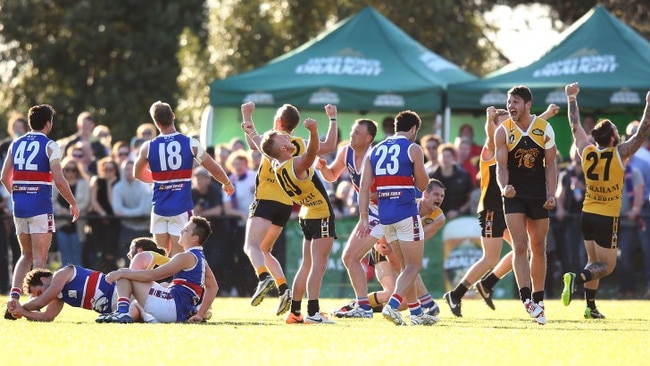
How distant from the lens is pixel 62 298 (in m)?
13.3

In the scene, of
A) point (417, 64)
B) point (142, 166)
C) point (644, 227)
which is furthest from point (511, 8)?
point (142, 166)

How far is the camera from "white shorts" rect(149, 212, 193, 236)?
15.1 metres

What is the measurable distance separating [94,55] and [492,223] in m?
31.3

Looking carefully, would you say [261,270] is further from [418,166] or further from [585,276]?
[585,276]

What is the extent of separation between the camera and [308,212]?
45.1 feet

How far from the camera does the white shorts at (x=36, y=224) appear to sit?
14.9m

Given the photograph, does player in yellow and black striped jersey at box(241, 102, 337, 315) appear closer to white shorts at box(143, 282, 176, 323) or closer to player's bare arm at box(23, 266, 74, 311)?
white shorts at box(143, 282, 176, 323)

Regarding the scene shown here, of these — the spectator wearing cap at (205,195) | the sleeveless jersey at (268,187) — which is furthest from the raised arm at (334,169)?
the spectator wearing cap at (205,195)

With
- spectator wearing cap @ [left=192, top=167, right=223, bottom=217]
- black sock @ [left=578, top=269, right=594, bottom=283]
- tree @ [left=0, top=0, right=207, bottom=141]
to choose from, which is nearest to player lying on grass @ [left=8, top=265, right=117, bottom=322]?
black sock @ [left=578, top=269, right=594, bottom=283]

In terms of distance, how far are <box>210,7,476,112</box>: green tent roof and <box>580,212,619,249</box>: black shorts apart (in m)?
8.97

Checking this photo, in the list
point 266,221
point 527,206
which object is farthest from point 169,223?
point 527,206

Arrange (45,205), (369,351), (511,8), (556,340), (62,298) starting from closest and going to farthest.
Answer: (369,351) < (556,340) < (62,298) < (45,205) < (511,8)

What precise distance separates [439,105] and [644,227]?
16.0 ft

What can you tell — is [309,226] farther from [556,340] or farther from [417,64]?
[417,64]
